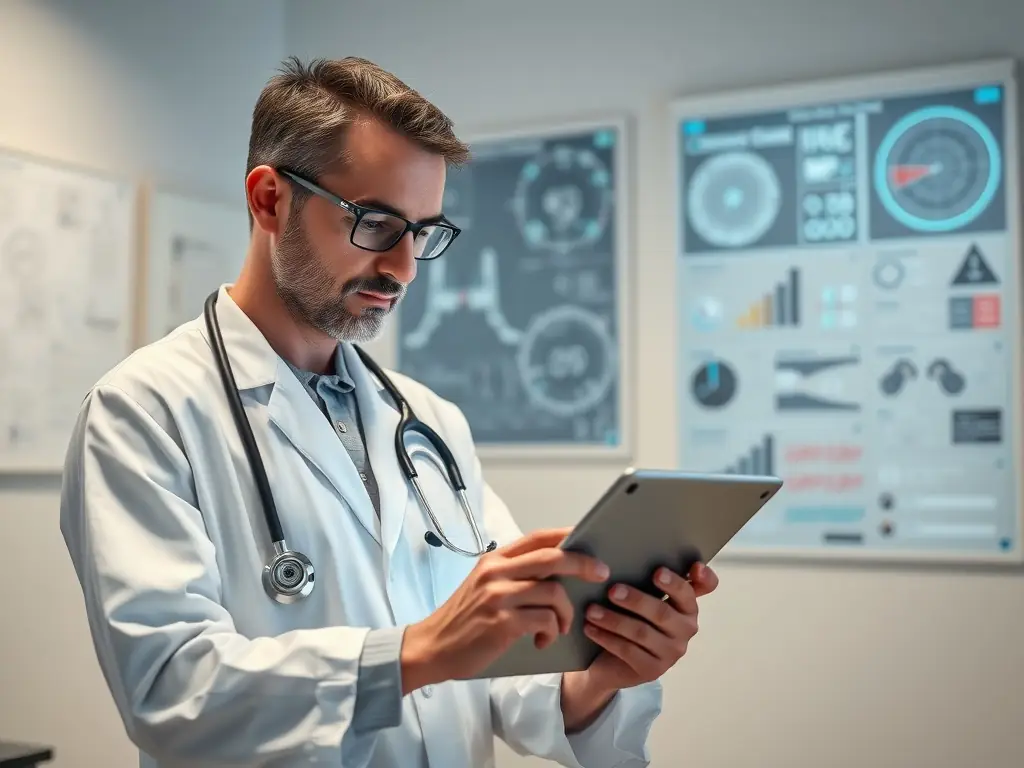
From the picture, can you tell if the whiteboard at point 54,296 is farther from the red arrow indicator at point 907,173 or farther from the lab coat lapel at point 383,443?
the red arrow indicator at point 907,173

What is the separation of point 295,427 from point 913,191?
1.56m

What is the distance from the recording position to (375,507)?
4.12 ft

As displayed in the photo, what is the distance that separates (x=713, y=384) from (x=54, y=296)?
1396 mm

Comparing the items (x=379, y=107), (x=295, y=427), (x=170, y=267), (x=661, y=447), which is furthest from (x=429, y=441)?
(x=170, y=267)

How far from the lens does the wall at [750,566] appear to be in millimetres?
2170

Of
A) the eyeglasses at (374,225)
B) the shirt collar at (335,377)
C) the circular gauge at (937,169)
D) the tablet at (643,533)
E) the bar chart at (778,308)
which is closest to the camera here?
the tablet at (643,533)

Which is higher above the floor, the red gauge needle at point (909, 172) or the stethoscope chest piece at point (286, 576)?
the red gauge needle at point (909, 172)

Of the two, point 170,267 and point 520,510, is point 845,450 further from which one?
point 170,267

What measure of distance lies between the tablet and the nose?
1.35 feet

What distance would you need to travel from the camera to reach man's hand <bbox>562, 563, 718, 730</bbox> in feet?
3.39

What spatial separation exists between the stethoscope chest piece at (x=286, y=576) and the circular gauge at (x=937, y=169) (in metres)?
1.62

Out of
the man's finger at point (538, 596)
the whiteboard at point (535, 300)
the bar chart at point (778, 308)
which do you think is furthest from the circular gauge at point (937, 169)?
the man's finger at point (538, 596)

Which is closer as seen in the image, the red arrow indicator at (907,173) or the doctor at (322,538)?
the doctor at (322,538)

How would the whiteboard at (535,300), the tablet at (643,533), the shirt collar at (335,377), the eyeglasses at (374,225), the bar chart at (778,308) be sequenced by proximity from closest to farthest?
the tablet at (643,533), the eyeglasses at (374,225), the shirt collar at (335,377), the bar chart at (778,308), the whiteboard at (535,300)
